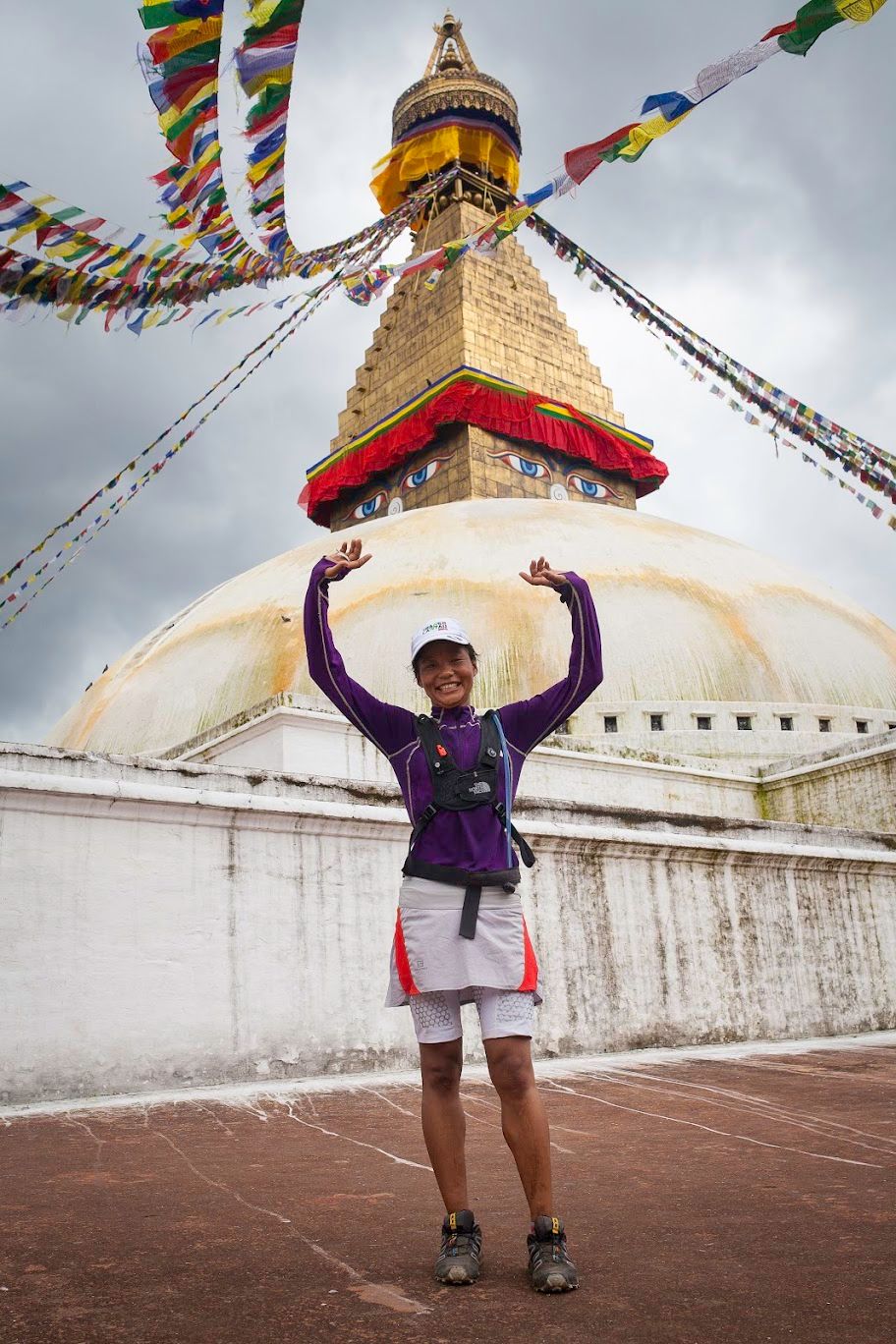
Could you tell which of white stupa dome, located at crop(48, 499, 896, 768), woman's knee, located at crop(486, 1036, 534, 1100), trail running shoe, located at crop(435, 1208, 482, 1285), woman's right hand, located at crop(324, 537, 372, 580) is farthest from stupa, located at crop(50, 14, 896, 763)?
trail running shoe, located at crop(435, 1208, 482, 1285)

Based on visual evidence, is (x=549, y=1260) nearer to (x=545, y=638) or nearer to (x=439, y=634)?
(x=439, y=634)

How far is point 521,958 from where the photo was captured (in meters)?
2.31

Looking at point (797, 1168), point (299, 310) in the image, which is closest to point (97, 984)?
point (797, 1168)

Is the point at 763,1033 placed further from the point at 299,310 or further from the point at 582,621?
the point at 299,310

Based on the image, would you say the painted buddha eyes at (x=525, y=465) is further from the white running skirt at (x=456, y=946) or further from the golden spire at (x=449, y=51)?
the white running skirt at (x=456, y=946)

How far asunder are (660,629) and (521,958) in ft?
36.7

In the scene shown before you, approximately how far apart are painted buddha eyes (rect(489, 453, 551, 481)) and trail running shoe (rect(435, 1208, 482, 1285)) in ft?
61.2

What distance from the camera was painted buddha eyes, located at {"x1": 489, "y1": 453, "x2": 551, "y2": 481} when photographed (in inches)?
801

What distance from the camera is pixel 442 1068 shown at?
7.55 ft

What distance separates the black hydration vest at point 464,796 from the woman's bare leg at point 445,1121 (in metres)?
0.26

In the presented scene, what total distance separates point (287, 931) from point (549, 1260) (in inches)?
138

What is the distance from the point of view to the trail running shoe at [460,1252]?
2.00m

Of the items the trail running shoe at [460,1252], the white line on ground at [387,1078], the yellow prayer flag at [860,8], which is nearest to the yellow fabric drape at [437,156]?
the yellow prayer flag at [860,8]

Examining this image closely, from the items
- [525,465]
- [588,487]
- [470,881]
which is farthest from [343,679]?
[588,487]
